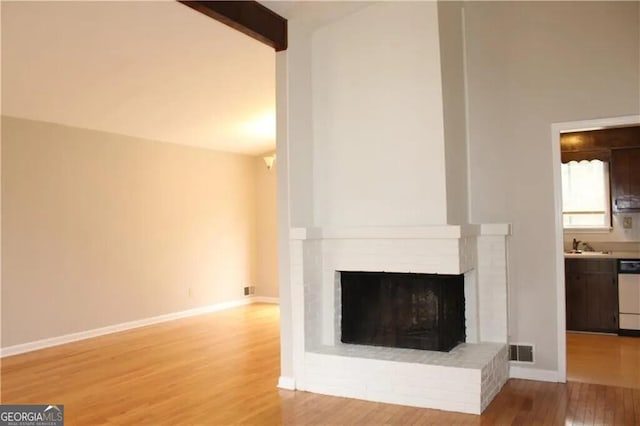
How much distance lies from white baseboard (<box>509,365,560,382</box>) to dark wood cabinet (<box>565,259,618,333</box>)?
76.8 inches

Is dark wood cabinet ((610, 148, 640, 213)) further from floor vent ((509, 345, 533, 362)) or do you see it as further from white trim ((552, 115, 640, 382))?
floor vent ((509, 345, 533, 362))

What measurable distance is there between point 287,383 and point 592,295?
373 cm

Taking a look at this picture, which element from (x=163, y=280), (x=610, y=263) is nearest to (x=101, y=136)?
(x=163, y=280)

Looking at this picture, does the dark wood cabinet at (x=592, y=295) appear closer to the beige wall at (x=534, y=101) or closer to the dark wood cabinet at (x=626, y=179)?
the dark wood cabinet at (x=626, y=179)

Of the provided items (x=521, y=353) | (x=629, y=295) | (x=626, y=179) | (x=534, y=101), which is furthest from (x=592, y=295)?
(x=534, y=101)

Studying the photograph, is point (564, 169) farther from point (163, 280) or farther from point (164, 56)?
point (163, 280)

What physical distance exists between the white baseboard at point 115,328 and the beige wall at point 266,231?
0.27 metres

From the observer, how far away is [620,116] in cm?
399

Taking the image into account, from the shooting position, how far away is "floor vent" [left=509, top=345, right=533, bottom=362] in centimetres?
424

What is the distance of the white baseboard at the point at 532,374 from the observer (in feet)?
13.6

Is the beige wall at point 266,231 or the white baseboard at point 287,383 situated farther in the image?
the beige wall at point 266,231

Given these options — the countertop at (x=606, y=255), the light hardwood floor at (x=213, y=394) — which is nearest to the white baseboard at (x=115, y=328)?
the light hardwood floor at (x=213, y=394)

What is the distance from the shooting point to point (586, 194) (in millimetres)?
6492

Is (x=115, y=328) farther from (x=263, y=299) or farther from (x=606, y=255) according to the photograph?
(x=606, y=255)
